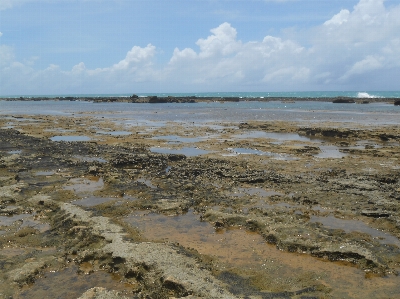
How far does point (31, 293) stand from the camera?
5.81m

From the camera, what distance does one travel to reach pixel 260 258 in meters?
7.12

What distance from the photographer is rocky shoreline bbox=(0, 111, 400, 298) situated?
6070 mm

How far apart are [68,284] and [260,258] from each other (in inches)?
152

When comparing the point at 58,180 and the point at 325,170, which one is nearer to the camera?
the point at 58,180

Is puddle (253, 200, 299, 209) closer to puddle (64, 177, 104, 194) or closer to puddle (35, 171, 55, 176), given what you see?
puddle (64, 177, 104, 194)

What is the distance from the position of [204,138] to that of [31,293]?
20.1 m

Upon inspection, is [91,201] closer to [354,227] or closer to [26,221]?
[26,221]

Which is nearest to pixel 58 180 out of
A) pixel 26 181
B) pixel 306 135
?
pixel 26 181

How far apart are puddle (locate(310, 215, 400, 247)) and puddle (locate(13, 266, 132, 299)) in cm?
558

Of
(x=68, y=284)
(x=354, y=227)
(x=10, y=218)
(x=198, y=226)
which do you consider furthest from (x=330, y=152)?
(x=68, y=284)

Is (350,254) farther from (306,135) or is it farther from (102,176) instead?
(306,135)

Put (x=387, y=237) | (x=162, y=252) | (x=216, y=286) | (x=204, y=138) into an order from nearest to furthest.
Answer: (x=216, y=286), (x=162, y=252), (x=387, y=237), (x=204, y=138)

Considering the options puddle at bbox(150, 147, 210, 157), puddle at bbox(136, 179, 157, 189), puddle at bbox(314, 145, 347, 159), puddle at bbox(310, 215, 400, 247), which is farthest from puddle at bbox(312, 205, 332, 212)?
puddle at bbox(150, 147, 210, 157)

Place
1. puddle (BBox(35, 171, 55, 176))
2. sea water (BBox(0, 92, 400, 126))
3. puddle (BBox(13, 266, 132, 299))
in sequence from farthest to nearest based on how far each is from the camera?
sea water (BBox(0, 92, 400, 126)) < puddle (BBox(35, 171, 55, 176)) < puddle (BBox(13, 266, 132, 299))
